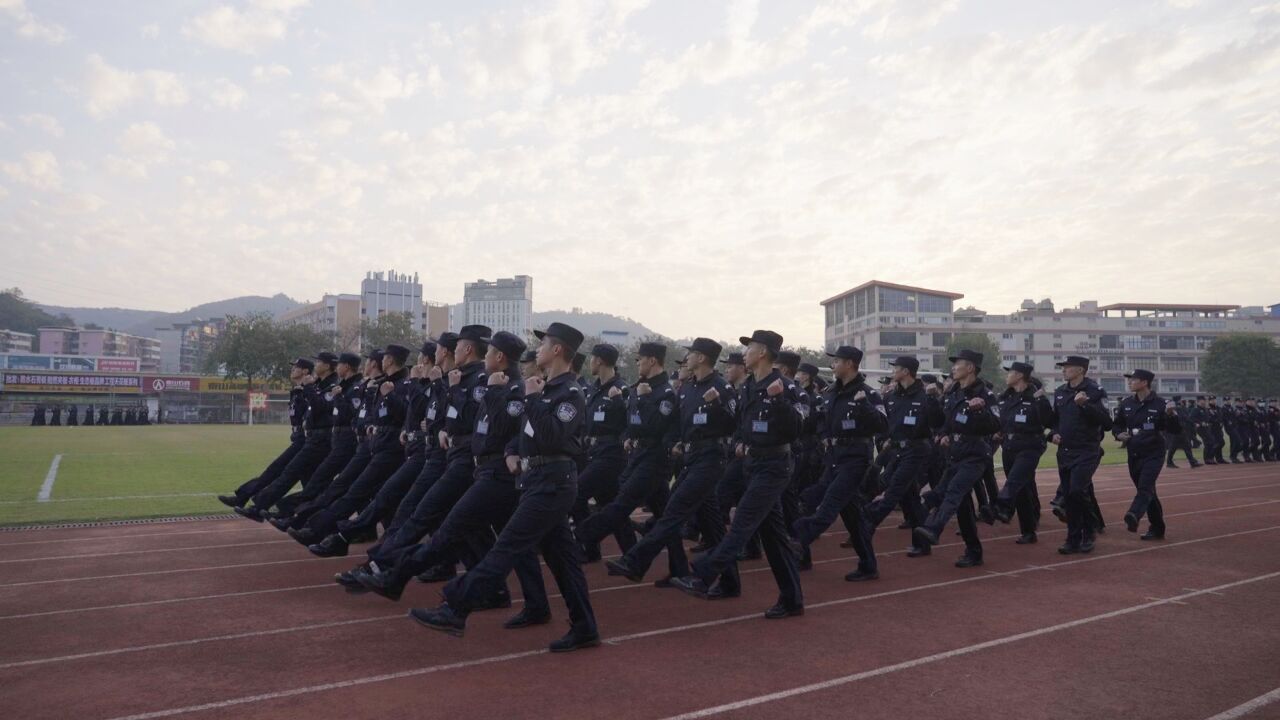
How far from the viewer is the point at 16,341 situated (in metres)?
123

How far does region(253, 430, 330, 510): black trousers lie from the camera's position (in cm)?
953

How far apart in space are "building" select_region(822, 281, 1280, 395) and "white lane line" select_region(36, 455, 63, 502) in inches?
2874

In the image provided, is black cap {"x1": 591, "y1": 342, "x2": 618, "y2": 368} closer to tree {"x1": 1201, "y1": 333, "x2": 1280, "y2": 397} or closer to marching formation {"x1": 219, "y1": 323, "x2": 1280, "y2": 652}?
marching formation {"x1": 219, "y1": 323, "x2": 1280, "y2": 652}

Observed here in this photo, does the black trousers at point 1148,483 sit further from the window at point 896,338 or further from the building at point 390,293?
the building at point 390,293

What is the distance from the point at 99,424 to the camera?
151 ft

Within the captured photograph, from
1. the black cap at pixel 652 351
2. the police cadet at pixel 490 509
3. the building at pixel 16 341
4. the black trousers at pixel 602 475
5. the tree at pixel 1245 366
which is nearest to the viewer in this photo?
the police cadet at pixel 490 509

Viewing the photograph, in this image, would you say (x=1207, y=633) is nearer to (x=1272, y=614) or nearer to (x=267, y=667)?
(x=1272, y=614)

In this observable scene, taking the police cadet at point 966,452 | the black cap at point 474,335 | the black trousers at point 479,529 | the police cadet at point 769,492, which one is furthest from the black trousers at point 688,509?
the police cadet at point 966,452

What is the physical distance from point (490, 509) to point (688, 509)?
1724 millimetres

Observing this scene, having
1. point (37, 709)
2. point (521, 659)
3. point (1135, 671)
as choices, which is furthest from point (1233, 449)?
point (37, 709)

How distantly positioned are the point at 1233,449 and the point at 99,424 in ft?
172

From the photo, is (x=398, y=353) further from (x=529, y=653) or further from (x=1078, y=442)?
(x=1078, y=442)

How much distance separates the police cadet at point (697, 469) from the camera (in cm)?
648

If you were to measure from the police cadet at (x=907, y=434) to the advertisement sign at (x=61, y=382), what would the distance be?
210 feet
